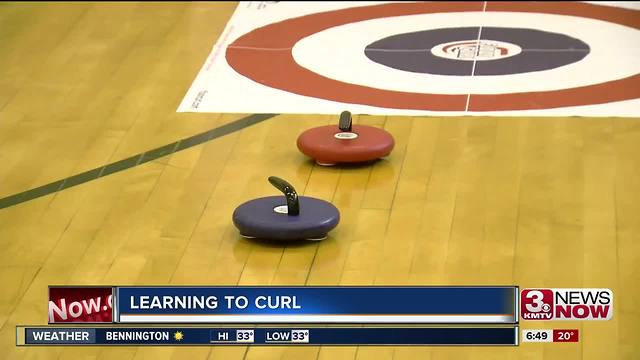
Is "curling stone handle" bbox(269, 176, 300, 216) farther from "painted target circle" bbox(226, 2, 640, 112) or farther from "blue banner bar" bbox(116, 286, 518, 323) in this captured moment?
"painted target circle" bbox(226, 2, 640, 112)

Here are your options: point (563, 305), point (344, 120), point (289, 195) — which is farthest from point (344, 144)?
point (563, 305)

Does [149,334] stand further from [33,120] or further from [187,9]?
[187,9]

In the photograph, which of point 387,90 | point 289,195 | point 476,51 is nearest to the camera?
point 289,195

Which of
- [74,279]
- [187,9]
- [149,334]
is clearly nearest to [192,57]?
[187,9]

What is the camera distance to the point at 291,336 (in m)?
5.68

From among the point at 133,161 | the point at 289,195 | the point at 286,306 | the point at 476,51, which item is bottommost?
the point at 476,51

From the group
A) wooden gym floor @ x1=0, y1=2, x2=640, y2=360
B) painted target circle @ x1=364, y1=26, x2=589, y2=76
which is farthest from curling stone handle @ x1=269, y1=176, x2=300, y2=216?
painted target circle @ x1=364, y1=26, x2=589, y2=76

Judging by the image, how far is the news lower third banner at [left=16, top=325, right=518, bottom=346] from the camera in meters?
5.59

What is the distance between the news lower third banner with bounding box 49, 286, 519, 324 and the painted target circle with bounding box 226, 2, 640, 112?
2.83m

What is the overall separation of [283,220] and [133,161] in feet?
4.38

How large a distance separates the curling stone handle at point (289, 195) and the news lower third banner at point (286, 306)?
923 millimetres

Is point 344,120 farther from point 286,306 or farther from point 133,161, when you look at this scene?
point 286,306

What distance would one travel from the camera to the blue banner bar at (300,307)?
5570 mm

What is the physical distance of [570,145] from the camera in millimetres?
7809
